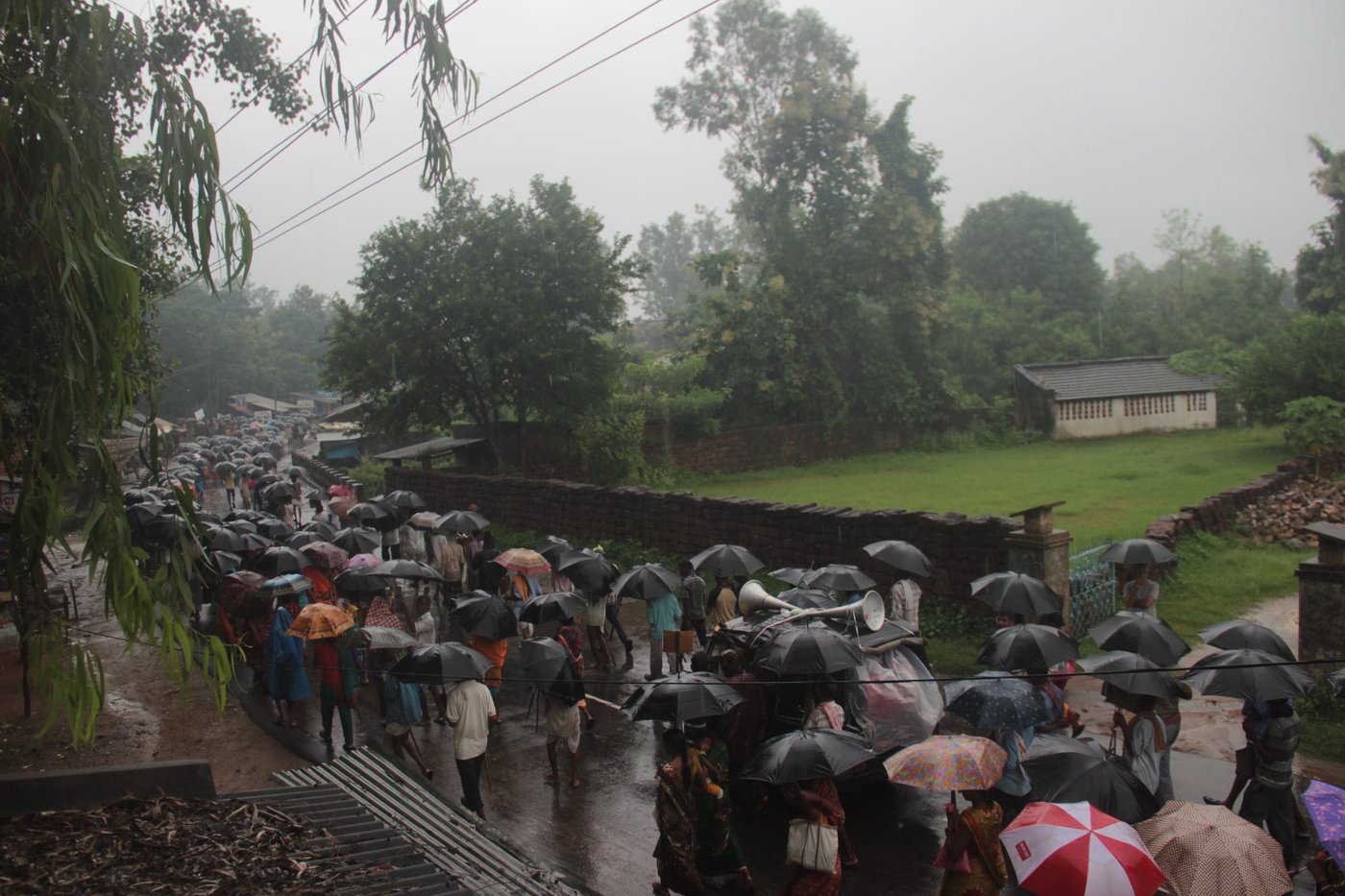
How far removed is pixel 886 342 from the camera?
3444cm

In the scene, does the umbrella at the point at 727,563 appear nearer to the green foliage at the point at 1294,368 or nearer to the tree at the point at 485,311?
the tree at the point at 485,311

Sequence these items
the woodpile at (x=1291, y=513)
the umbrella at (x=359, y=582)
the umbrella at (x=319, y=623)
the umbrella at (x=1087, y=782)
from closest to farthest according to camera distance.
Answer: the umbrella at (x=1087, y=782) → the umbrella at (x=319, y=623) → the umbrella at (x=359, y=582) → the woodpile at (x=1291, y=513)

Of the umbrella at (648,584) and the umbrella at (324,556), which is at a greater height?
the umbrella at (324,556)

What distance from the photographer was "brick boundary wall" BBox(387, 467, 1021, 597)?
41.4ft

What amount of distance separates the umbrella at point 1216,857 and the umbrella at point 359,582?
909cm

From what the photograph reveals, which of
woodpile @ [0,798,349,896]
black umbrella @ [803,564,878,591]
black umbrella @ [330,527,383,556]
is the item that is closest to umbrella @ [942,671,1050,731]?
black umbrella @ [803,564,878,591]

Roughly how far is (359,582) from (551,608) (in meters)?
2.98

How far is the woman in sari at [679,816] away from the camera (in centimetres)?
621

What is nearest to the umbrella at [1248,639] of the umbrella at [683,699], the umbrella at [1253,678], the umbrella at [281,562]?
the umbrella at [1253,678]

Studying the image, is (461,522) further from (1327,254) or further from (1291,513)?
(1327,254)

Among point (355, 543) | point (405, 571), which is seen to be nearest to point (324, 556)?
point (355, 543)

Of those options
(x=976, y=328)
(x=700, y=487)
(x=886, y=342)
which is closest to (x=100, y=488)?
(x=700, y=487)

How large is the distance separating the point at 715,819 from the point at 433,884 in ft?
6.35

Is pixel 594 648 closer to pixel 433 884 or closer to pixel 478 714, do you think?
pixel 478 714
